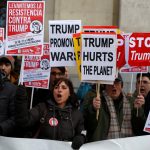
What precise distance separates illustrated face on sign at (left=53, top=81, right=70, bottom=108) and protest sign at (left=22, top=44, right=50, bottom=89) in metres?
1.45

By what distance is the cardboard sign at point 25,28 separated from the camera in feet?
22.5

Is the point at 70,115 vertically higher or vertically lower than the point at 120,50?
lower

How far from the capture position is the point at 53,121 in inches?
229

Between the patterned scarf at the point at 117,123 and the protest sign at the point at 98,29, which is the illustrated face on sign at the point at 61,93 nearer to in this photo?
the patterned scarf at the point at 117,123

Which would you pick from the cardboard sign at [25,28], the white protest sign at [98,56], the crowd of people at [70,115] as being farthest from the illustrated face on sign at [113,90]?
the cardboard sign at [25,28]

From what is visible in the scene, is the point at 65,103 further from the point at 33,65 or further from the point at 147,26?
the point at 147,26

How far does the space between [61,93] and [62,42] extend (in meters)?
1.09

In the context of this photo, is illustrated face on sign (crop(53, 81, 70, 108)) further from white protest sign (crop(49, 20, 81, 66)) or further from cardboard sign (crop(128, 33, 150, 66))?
cardboard sign (crop(128, 33, 150, 66))

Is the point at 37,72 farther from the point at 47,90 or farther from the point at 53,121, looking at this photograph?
the point at 53,121

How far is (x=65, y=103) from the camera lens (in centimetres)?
600

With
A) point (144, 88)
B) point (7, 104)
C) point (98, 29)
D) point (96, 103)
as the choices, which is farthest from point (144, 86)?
point (7, 104)

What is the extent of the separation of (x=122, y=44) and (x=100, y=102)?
105 centimetres

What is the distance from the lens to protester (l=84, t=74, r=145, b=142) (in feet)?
20.3

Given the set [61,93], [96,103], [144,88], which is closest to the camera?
[61,93]
